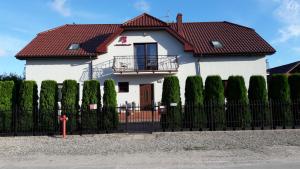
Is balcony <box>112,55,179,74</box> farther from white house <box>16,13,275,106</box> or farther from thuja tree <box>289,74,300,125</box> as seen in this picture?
thuja tree <box>289,74,300,125</box>

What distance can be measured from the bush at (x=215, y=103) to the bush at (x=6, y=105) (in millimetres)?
8973

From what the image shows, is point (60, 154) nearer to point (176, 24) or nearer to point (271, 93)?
point (271, 93)

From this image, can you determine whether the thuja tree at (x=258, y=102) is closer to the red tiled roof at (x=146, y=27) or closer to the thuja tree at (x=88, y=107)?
the thuja tree at (x=88, y=107)

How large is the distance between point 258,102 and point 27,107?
1074cm

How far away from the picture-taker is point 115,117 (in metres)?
16.1

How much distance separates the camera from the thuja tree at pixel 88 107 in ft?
52.9

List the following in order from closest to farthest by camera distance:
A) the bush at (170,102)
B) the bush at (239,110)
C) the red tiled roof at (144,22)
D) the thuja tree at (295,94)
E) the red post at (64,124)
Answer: the red post at (64,124) < the bush at (170,102) < the bush at (239,110) < the thuja tree at (295,94) < the red tiled roof at (144,22)

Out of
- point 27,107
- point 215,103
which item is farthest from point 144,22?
point 27,107

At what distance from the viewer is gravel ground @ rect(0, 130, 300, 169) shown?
9.72 meters

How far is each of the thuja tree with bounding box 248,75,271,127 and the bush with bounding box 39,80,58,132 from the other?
9.12m

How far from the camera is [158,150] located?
38.7 feet

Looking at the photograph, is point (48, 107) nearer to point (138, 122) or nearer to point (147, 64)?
point (138, 122)

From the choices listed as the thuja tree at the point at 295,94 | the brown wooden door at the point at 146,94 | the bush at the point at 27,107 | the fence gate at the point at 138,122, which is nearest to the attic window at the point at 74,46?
the brown wooden door at the point at 146,94

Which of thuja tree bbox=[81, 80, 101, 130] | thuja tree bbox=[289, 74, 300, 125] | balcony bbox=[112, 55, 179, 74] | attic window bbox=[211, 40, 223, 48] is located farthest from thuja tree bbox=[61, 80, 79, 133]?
attic window bbox=[211, 40, 223, 48]
